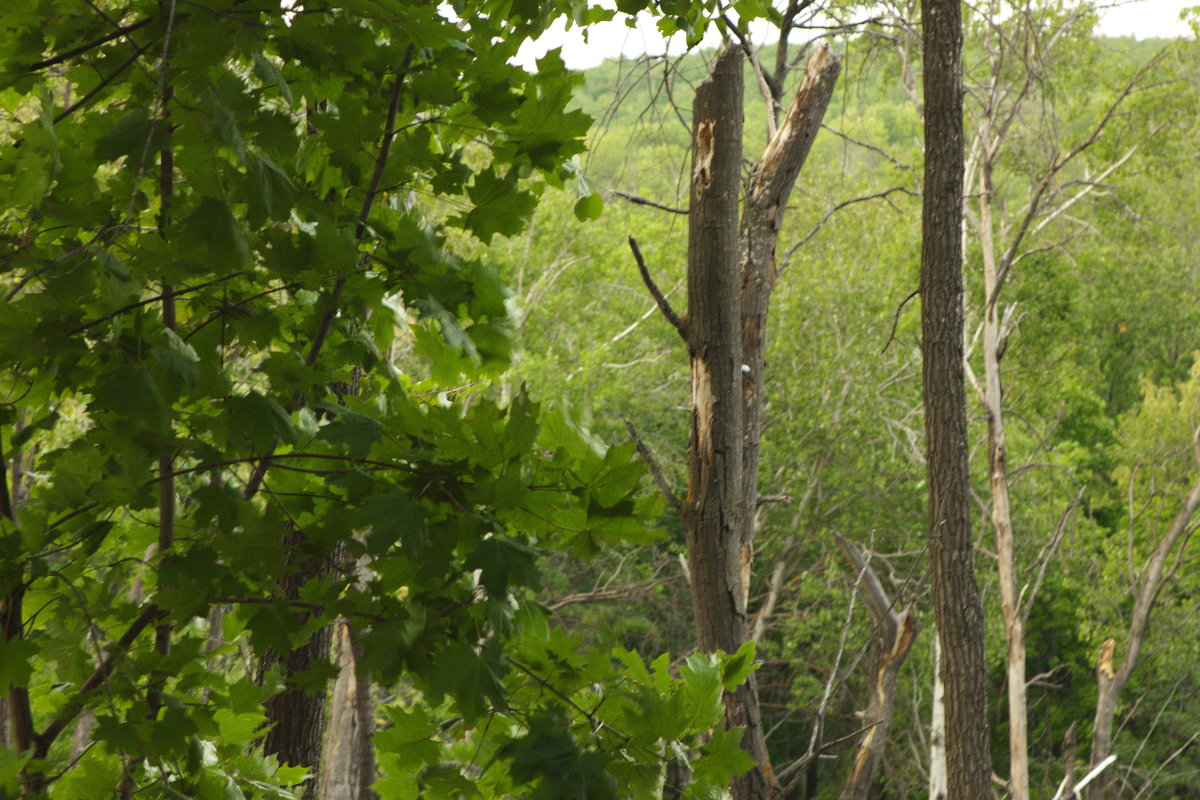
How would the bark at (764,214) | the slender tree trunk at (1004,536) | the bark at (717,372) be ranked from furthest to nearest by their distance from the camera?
the slender tree trunk at (1004,536) → the bark at (764,214) → the bark at (717,372)

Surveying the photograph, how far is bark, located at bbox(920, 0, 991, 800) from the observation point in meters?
4.04

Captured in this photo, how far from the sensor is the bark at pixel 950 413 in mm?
4039

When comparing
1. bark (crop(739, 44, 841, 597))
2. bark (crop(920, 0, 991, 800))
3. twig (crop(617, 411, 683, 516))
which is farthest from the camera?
bark (crop(920, 0, 991, 800))

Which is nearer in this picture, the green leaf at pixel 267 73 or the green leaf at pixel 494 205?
the green leaf at pixel 267 73

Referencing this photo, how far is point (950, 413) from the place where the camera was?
406 centimetres

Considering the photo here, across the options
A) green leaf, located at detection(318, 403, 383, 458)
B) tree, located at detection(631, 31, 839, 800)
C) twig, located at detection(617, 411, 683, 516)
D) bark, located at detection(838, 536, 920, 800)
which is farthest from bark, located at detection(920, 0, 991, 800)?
green leaf, located at detection(318, 403, 383, 458)

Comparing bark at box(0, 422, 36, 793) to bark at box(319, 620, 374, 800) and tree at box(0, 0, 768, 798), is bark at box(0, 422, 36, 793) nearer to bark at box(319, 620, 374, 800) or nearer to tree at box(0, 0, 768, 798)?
tree at box(0, 0, 768, 798)

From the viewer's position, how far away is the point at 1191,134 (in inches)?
535

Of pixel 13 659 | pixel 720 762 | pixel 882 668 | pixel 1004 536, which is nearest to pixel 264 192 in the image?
pixel 13 659

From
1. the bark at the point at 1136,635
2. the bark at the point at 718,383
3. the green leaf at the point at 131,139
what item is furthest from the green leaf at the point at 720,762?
the bark at the point at 1136,635

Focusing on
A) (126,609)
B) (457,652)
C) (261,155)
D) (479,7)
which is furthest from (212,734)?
(479,7)

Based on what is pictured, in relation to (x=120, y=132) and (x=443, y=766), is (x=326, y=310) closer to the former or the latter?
(x=120, y=132)

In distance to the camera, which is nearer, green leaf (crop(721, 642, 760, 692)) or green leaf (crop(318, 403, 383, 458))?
green leaf (crop(318, 403, 383, 458))

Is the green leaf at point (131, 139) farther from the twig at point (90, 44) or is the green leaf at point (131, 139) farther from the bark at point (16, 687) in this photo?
the bark at point (16, 687)
